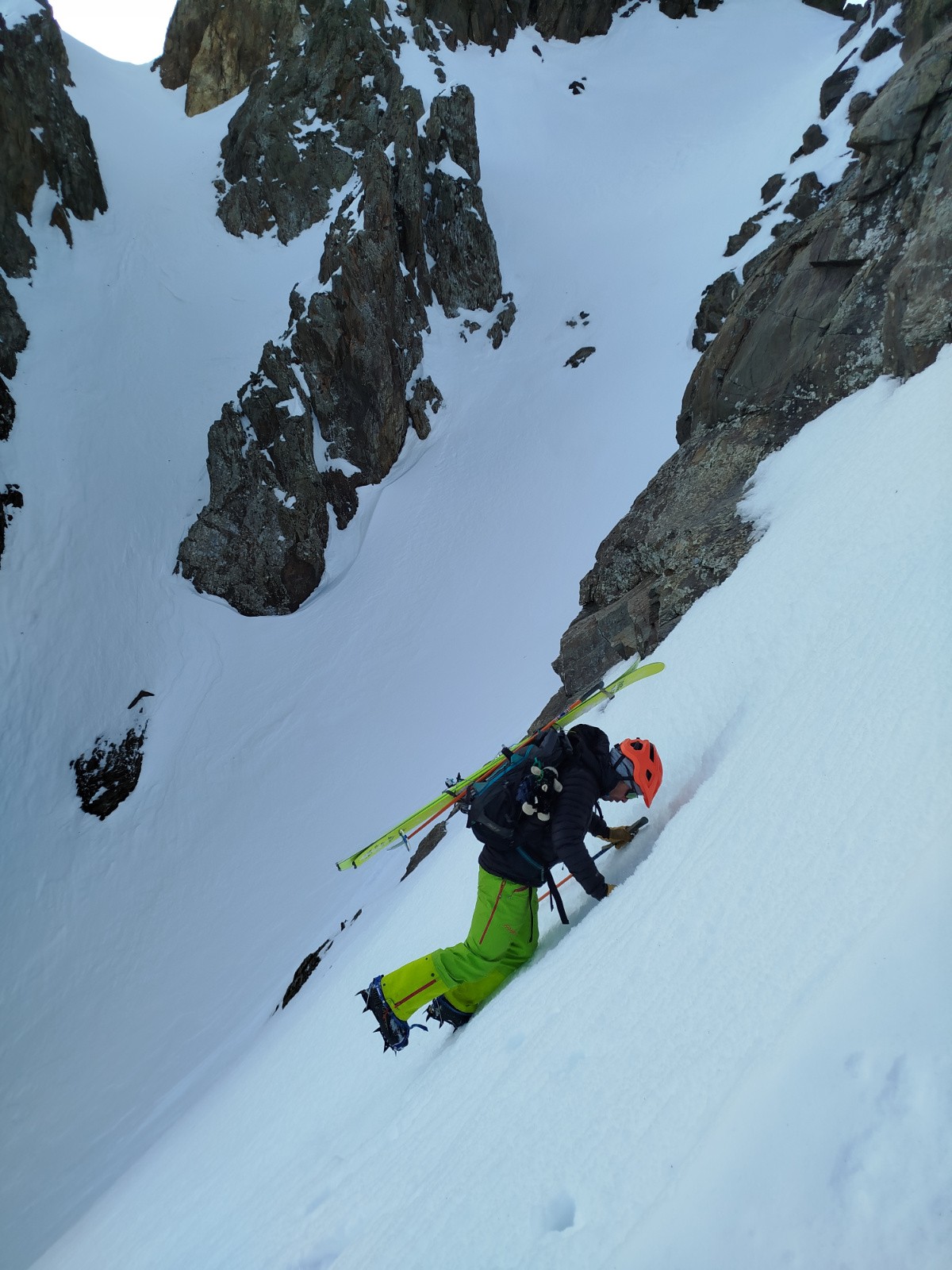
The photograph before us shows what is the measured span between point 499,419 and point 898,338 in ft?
59.4

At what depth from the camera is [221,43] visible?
1245 inches

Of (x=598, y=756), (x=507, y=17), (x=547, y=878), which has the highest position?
(x=507, y=17)

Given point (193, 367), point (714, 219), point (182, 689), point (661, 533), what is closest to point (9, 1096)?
point (182, 689)

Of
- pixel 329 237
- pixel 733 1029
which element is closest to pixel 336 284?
pixel 329 237

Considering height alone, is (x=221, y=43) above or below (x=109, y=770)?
above

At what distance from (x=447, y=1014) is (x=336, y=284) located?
2423cm

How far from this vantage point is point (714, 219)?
25469 millimetres

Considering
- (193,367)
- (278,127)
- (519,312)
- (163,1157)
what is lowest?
(163,1157)

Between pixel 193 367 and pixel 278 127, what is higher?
pixel 278 127

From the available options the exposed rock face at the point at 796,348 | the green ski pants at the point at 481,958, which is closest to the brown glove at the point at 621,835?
the green ski pants at the point at 481,958

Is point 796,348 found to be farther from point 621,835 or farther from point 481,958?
point 481,958

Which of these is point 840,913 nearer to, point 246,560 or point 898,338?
point 898,338

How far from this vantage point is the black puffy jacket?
12.6 feet

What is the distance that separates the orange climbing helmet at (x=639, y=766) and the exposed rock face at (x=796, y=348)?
142 inches
